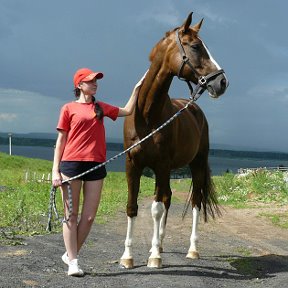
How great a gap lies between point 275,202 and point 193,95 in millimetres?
14447

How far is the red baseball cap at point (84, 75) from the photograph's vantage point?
19.5ft

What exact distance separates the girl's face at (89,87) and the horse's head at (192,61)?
111 cm

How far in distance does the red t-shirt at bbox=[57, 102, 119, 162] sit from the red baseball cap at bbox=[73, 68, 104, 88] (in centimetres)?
28

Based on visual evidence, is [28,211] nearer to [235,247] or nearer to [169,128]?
[235,247]

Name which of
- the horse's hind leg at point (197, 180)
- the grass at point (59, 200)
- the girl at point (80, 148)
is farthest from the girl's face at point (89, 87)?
the horse's hind leg at point (197, 180)

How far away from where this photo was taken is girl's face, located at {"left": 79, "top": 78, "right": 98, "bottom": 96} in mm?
5969

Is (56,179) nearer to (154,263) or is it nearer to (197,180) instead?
(154,263)

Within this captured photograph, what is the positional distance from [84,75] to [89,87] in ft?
0.51

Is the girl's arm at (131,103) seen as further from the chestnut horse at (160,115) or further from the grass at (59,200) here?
the grass at (59,200)

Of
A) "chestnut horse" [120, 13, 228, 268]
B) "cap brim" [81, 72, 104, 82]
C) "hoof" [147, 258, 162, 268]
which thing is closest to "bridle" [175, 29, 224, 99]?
"chestnut horse" [120, 13, 228, 268]

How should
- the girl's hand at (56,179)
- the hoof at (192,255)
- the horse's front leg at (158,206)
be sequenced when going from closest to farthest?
the girl's hand at (56,179) < the horse's front leg at (158,206) < the hoof at (192,255)

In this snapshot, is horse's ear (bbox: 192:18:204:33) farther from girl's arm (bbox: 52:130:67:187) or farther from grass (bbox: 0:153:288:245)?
grass (bbox: 0:153:288:245)

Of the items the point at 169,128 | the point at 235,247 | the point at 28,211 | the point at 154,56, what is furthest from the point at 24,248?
the point at 28,211

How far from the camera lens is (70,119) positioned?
5984 mm
